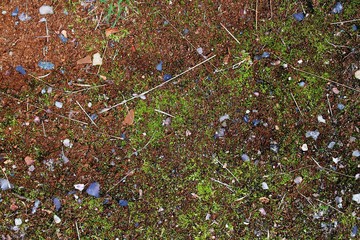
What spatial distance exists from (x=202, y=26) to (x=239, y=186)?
134 centimetres

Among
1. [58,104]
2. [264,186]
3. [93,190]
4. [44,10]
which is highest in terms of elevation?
[44,10]

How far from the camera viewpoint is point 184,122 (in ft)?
11.3

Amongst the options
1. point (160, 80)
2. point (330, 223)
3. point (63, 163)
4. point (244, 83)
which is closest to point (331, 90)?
point (244, 83)

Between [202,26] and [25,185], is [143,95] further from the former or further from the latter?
[25,185]

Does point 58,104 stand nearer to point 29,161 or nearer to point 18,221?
point 29,161

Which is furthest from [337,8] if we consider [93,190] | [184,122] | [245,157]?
[93,190]

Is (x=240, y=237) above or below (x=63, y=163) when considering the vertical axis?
below

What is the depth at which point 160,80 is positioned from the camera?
3.43 metres

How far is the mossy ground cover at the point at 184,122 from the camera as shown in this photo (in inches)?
131

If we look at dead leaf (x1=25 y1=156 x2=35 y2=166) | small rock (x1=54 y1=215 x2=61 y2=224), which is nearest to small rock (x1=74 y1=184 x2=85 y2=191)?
small rock (x1=54 y1=215 x2=61 y2=224)

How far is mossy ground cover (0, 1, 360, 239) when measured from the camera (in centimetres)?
334

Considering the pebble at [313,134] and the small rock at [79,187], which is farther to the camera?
the pebble at [313,134]

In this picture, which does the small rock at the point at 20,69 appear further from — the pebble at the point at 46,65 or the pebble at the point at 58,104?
the pebble at the point at 58,104

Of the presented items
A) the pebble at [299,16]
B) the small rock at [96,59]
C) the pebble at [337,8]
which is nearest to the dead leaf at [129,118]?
the small rock at [96,59]
